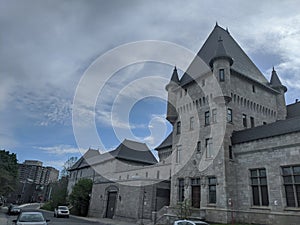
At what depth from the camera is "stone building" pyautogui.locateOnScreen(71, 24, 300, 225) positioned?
2089 cm

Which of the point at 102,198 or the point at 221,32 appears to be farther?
the point at 102,198

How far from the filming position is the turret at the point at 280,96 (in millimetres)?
31375

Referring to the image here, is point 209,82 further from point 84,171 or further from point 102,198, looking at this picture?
point 84,171

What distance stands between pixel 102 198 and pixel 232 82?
25.9 meters

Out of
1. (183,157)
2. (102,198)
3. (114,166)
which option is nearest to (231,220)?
(183,157)

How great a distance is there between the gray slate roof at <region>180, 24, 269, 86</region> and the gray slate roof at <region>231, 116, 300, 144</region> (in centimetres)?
778

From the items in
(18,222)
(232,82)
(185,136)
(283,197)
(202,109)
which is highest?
(232,82)

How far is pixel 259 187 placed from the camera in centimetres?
2211

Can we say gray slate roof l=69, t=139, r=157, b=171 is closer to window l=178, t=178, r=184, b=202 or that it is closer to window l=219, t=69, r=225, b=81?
window l=178, t=178, r=184, b=202

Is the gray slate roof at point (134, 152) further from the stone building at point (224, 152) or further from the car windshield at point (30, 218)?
the car windshield at point (30, 218)

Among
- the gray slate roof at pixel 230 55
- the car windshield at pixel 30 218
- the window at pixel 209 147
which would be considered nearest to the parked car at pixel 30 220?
the car windshield at pixel 30 218

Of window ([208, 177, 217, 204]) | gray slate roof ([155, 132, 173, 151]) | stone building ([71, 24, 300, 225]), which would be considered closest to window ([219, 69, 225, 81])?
stone building ([71, 24, 300, 225])

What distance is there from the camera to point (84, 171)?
206 ft

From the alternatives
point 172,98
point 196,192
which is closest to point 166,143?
point 172,98
